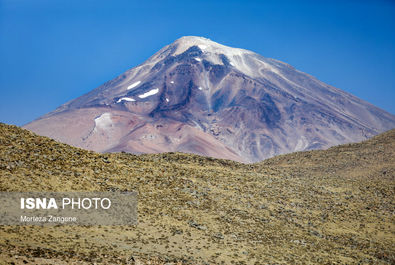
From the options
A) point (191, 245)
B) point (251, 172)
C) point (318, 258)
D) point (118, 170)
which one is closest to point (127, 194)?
point (118, 170)

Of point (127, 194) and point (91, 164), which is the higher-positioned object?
point (91, 164)

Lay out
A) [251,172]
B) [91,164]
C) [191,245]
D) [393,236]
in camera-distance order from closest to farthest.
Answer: [191,245], [91,164], [393,236], [251,172]

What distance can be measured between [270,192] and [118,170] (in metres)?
11.6

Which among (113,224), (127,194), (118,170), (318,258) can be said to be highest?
(118,170)

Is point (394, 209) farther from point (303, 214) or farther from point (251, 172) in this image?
point (251, 172)

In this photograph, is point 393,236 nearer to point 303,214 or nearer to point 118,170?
point 303,214

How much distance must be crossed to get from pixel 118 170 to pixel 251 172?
533 inches

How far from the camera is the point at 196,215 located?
90.2 ft

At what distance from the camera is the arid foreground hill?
21.0 m

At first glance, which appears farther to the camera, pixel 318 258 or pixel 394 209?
pixel 394 209

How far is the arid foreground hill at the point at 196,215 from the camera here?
21000 mm

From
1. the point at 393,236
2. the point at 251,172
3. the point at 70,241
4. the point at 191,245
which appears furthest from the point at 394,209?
the point at 70,241

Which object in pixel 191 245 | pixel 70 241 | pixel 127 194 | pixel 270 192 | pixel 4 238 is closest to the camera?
pixel 4 238

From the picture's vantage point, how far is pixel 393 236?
102 ft
